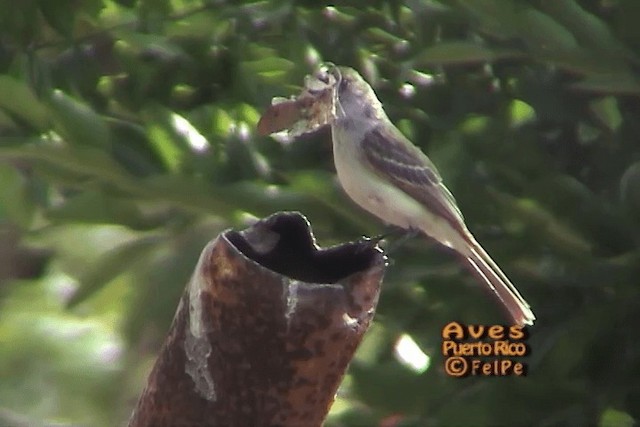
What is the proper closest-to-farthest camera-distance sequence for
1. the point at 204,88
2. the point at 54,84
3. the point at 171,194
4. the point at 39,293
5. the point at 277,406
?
1. the point at 277,406
2. the point at 171,194
3. the point at 54,84
4. the point at 204,88
5. the point at 39,293

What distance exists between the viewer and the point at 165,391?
3.73 feet

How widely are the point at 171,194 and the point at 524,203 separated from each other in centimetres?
62

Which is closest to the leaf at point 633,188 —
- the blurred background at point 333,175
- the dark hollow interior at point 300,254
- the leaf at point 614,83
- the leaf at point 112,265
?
the blurred background at point 333,175

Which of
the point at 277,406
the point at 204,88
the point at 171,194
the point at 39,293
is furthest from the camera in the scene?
the point at 39,293

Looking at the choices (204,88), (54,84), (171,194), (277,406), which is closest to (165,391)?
(277,406)

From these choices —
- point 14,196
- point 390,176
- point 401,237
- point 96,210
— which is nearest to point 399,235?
point 401,237

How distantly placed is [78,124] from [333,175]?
0.51 m

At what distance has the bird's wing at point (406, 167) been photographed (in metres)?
2.38

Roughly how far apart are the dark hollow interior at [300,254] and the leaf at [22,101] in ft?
3.86

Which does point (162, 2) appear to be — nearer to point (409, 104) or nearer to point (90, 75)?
point (90, 75)

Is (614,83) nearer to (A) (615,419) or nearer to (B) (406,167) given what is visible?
(B) (406,167)

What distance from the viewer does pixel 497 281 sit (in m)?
2.22

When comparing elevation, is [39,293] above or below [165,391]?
below

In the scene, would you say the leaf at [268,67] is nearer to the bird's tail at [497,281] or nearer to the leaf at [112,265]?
the leaf at [112,265]
